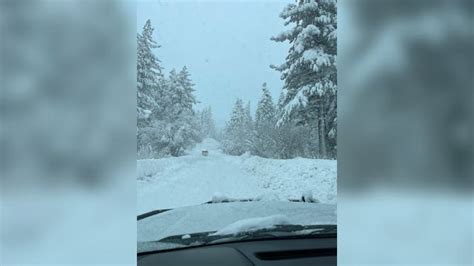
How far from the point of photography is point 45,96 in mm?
1390

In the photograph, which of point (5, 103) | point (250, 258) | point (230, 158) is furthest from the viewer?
point (230, 158)

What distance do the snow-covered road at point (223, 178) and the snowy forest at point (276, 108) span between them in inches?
1.8

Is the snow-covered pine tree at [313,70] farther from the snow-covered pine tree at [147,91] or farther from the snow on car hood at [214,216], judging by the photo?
the snow-covered pine tree at [147,91]

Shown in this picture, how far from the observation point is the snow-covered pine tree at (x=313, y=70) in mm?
2295

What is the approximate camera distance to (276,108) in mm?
2416

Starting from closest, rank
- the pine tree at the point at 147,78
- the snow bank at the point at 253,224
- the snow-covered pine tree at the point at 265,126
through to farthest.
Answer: the pine tree at the point at 147,78 < the snow bank at the point at 253,224 < the snow-covered pine tree at the point at 265,126

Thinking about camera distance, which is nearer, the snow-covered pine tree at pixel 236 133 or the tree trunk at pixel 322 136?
the snow-covered pine tree at pixel 236 133

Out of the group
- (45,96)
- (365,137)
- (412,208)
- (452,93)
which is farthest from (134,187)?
(452,93)

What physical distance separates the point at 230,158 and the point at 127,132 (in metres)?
0.93

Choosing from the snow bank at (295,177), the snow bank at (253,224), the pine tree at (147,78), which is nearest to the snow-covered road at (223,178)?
the snow bank at (295,177)

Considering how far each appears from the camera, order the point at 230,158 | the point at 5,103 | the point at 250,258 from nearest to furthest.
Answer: the point at 5,103 < the point at 250,258 < the point at 230,158

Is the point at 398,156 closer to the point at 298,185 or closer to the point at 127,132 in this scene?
the point at 127,132

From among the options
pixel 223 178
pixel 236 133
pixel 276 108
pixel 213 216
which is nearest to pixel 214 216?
pixel 213 216

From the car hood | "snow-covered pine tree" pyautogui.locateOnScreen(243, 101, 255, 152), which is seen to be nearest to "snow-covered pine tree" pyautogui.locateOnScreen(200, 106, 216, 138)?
"snow-covered pine tree" pyautogui.locateOnScreen(243, 101, 255, 152)
